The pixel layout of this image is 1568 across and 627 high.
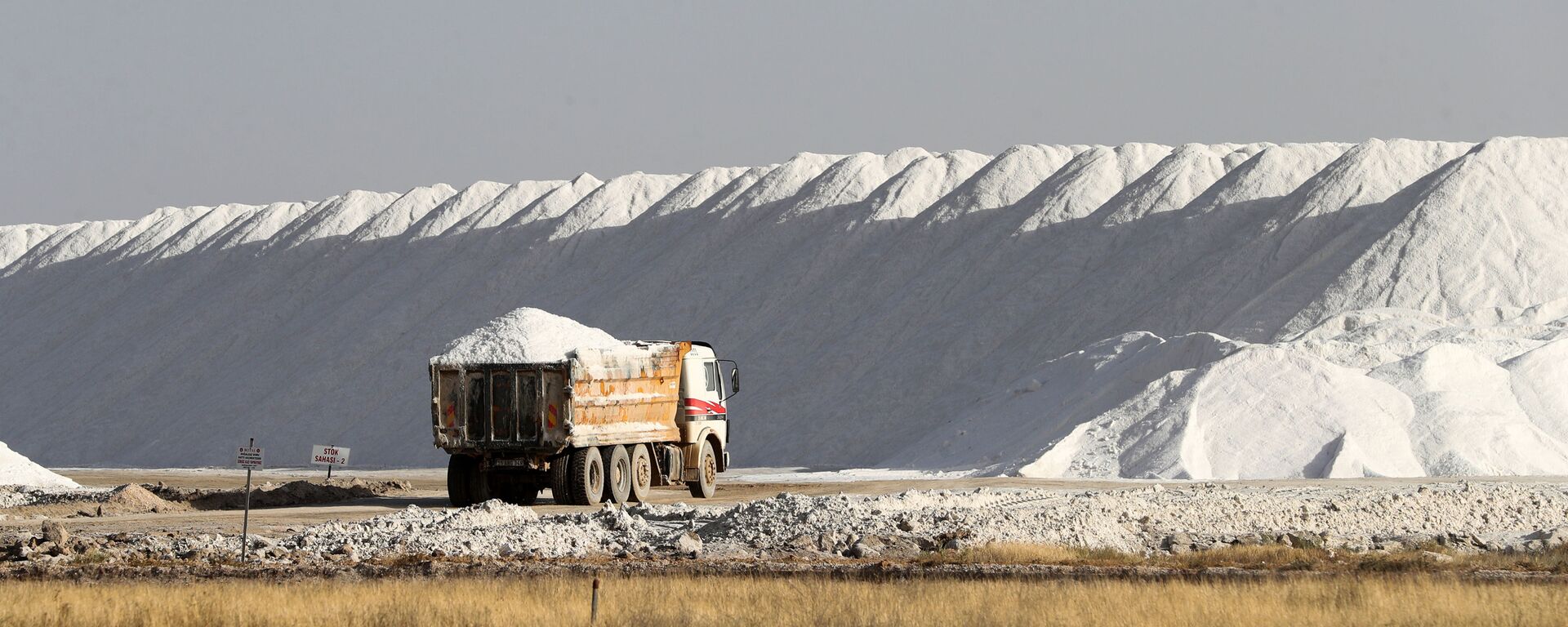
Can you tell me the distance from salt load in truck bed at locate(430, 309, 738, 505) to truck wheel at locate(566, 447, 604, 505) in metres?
0.02

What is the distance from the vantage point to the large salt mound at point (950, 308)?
1559 inches

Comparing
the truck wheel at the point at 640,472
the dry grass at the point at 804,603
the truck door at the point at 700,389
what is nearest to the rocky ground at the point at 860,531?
the truck wheel at the point at 640,472

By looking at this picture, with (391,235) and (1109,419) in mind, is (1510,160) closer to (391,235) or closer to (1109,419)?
(1109,419)

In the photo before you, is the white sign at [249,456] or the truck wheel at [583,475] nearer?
the white sign at [249,456]

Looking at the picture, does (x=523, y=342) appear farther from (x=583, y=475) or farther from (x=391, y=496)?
(x=391, y=496)

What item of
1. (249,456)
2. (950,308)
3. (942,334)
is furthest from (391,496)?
(950,308)

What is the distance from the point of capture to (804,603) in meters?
16.1

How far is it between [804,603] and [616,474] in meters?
12.5

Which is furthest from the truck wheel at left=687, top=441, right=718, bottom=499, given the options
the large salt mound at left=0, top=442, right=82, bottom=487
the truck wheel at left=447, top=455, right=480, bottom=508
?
the large salt mound at left=0, top=442, right=82, bottom=487

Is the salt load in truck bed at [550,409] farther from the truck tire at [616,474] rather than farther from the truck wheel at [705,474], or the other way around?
the truck wheel at [705,474]

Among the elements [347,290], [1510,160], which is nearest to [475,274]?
[347,290]

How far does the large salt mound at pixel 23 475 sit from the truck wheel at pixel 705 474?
1523cm

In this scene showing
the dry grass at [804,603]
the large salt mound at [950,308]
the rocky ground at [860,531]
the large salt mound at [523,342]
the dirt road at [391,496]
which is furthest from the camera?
the large salt mound at [950,308]

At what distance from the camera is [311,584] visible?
58.6 feet
